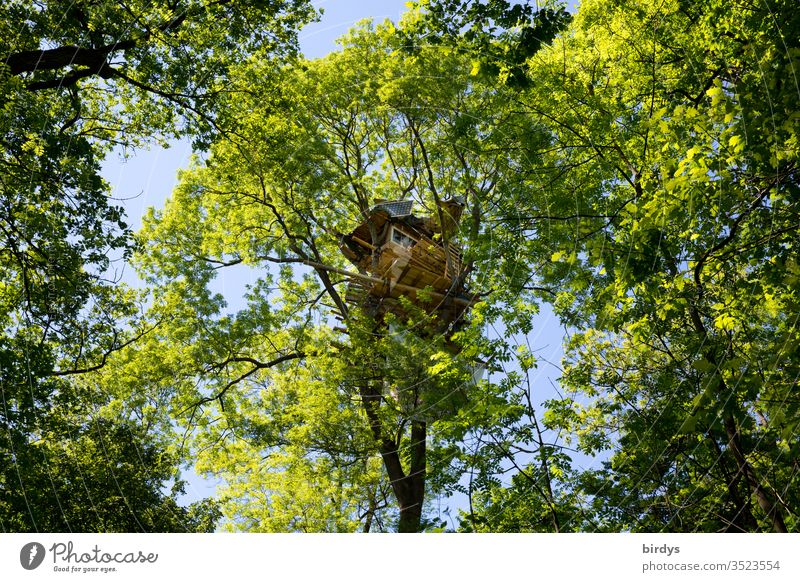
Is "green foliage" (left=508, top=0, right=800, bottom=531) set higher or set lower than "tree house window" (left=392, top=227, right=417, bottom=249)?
lower

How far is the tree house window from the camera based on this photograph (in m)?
20.2

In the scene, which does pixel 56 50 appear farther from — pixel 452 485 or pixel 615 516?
pixel 615 516

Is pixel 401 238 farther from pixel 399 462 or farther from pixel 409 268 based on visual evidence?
pixel 399 462

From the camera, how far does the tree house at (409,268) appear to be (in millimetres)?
17038

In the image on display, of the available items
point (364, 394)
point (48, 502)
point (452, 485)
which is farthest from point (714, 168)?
point (48, 502)
